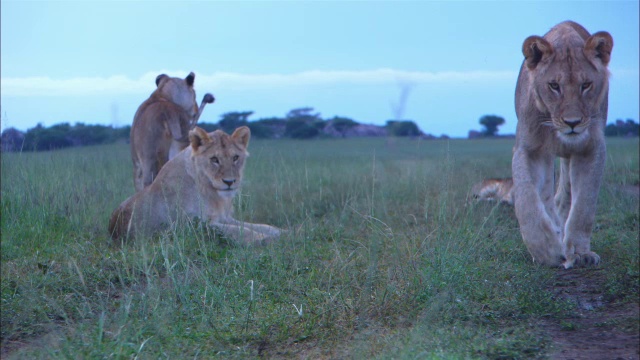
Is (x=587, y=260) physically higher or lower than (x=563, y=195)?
lower

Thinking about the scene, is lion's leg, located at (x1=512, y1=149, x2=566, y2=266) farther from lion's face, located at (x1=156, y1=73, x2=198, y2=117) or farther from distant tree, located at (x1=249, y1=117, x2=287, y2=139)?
distant tree, located at (x1=249, y1=117, x2=287, y2=139)

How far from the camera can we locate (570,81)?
4.18m

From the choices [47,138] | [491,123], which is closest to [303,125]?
[491,123]

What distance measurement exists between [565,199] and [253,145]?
34.5ft

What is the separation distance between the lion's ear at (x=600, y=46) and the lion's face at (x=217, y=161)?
2706 millimetres

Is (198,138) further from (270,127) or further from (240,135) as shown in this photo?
(270,127)

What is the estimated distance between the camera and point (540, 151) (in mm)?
4547

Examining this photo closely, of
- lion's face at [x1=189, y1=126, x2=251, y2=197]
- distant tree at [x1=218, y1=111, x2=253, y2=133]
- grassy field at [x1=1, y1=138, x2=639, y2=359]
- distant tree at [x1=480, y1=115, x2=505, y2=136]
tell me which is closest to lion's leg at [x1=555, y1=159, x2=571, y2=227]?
grassy field at [x1=1, y1=138, x2=639, y2=359]

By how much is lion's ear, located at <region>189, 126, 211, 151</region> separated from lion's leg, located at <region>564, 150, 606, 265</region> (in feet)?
8.96

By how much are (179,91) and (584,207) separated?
502 centimetres

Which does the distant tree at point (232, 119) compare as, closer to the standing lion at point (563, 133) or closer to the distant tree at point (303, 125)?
the distant tree at point (303, 125)

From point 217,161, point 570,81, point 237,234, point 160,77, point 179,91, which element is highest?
point 160,77

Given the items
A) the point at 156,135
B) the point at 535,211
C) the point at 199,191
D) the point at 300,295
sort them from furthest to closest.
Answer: the point at 156,135
the point at 199,191
the point at 535,211
the point at 300,295

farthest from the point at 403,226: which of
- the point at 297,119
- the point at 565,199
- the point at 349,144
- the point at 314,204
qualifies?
the point at 349,144
